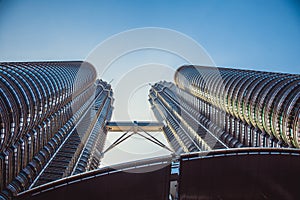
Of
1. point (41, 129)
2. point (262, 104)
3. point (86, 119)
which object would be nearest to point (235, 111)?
point (262, 104)

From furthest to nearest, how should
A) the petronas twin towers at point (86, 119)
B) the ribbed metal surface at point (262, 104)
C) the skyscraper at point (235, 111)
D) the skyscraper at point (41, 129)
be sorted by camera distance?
A: 1. the skyscraper at point (235, 111)
2. the ribbed metal surface at point (262, 104)
3. the petronas twin towers at point (86, 119)
4. the skyscraper at point (41, 129)

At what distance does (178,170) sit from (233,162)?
10.1ft

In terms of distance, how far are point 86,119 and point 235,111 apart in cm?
7806

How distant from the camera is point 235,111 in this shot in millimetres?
92188

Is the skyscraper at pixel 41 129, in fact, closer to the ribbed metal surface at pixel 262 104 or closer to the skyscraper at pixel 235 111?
the skyscraper at pixel 235 111

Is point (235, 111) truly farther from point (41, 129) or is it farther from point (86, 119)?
point (86, 119)

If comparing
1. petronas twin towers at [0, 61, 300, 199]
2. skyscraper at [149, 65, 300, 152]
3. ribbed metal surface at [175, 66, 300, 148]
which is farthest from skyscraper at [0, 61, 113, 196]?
ribbed metal surface at [175, 66, 300, 148]

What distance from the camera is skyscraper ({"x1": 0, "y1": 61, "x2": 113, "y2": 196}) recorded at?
173ft

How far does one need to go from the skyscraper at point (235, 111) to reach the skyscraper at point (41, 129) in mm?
48935

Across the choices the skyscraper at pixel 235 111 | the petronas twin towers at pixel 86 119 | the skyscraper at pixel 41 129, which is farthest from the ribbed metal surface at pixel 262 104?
the skyscraper at pixel 41 129

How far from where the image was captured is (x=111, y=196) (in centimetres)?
1230

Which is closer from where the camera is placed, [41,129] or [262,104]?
[262,104]

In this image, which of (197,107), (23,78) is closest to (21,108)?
(23,78)

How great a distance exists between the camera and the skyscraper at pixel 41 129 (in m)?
52.8
